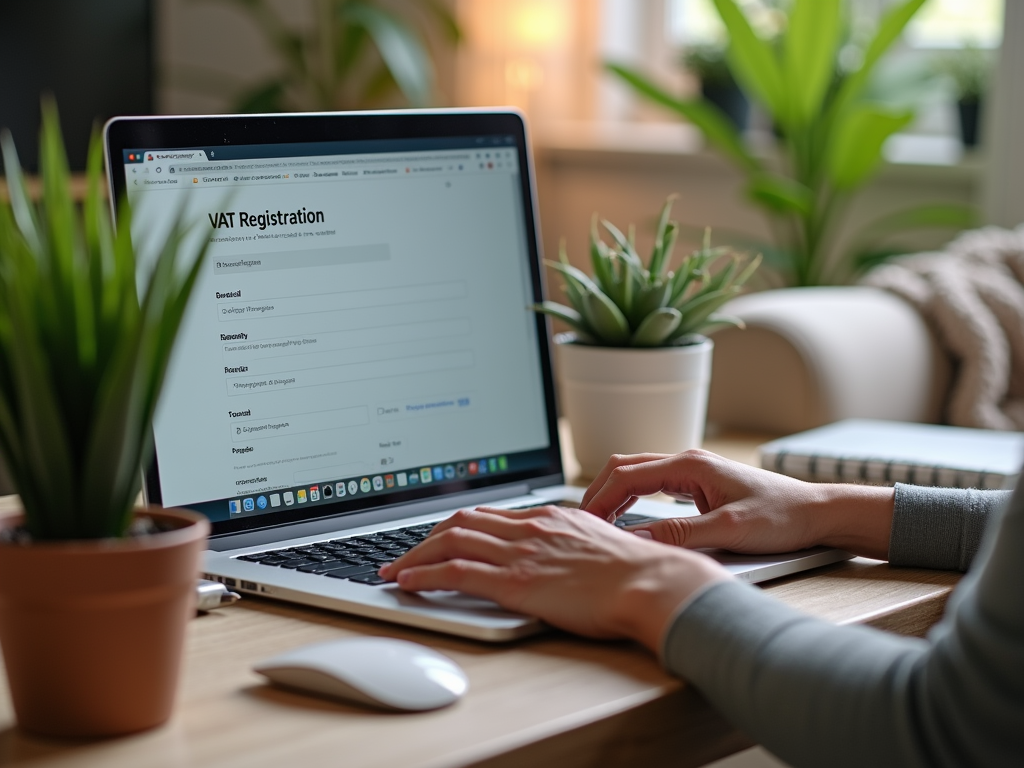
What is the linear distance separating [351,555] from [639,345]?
444 millimetres

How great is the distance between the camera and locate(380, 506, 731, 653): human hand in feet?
2.43

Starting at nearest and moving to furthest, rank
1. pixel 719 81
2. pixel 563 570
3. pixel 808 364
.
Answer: pixel 563 570 < pixel 808 364 < pixel 719 81

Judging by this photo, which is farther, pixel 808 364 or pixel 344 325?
pixel 808 364

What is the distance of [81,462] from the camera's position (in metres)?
0.62

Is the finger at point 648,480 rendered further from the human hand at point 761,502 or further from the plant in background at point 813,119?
the plant in background at point 813,119

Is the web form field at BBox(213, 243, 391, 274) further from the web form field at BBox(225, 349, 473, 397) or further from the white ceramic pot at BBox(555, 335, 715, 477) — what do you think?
the white ceramic pot at BBox(555, 335, 715, 477)

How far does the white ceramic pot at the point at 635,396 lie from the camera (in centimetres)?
126

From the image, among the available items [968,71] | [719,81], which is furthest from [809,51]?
[719,81]

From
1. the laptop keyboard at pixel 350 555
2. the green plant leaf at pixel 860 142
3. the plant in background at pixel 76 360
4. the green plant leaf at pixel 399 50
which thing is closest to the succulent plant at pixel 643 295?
the laptop keyboard at pixel 350 555

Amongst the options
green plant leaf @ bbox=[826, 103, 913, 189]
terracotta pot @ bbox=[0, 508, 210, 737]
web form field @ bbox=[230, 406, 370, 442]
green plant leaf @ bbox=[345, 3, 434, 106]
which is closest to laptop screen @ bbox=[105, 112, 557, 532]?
web form field @ bbox=[230, 406, 370, 442]

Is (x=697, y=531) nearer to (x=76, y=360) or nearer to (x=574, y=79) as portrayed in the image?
(x=76, y=360)

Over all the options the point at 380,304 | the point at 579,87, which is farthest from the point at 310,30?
the point at 380,304

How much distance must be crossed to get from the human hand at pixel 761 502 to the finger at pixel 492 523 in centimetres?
14

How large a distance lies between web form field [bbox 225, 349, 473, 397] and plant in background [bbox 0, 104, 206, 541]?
14.2 inches
